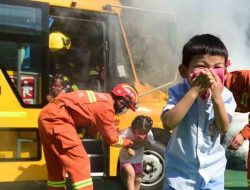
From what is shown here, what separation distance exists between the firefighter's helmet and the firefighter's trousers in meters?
1.08

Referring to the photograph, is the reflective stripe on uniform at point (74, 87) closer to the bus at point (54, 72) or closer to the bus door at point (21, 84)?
the bus at point (54, 72)

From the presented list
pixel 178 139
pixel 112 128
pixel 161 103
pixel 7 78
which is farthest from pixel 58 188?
pixel 178 139

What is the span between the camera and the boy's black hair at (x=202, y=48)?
7.53 ft

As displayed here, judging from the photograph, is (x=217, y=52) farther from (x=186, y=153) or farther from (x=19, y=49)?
(x=19, y=49)

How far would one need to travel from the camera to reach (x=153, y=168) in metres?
5.71

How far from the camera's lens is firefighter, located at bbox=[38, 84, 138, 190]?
14.2 feet

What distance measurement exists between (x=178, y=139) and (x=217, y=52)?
431 millimetres

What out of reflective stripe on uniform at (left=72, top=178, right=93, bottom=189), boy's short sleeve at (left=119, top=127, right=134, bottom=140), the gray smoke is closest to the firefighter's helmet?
the gray smoke

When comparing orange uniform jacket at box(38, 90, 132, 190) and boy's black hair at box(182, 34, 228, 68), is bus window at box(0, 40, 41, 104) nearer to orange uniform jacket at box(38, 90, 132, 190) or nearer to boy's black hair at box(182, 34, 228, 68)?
orange uniform jacket at box(38, 90, 132, 190)

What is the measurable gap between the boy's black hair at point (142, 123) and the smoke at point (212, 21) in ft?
4.18

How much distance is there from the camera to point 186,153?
2.34m

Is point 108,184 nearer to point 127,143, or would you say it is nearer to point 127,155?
point 127,155

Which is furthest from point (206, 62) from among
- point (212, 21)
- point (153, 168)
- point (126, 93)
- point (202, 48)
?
point (212, 21)

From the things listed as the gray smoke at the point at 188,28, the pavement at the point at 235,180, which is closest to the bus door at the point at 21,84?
the gray smoke at the point at 188,28
